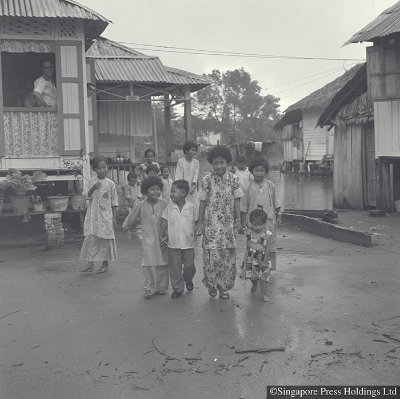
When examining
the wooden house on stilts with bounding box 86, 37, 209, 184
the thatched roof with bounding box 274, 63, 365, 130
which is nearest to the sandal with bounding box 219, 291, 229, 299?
the wooden house on stilts with bounding box 86, 37, 209, 184

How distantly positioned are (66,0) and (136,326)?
7623 mm

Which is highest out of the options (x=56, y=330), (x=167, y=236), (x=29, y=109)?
(x=29, y=109)

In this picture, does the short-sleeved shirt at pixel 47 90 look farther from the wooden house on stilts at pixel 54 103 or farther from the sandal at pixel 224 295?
the sandal at pixel 224 295

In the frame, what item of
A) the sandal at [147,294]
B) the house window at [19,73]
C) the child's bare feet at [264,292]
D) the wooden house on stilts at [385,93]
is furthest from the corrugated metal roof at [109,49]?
the child's bare feet at [264,292]

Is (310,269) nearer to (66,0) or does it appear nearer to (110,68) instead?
(66,0)

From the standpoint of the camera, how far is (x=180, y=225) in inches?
235

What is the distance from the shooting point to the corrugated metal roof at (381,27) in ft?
39.2

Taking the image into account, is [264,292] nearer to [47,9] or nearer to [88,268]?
[88,268]

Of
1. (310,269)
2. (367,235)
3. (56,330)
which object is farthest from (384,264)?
(56,330)

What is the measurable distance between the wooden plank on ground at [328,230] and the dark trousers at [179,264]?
4438 millimetres

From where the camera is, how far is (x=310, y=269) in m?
7.42

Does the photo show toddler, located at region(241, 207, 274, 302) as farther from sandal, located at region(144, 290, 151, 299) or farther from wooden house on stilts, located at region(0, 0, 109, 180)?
wooden house on stilts, located at region(0, 0, 109, 180)

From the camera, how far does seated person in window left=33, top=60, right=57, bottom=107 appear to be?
1074cm

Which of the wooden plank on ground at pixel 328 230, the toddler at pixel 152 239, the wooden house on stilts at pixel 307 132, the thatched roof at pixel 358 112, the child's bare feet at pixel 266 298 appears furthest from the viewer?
the wooden house on stilts at pixel 307 132
